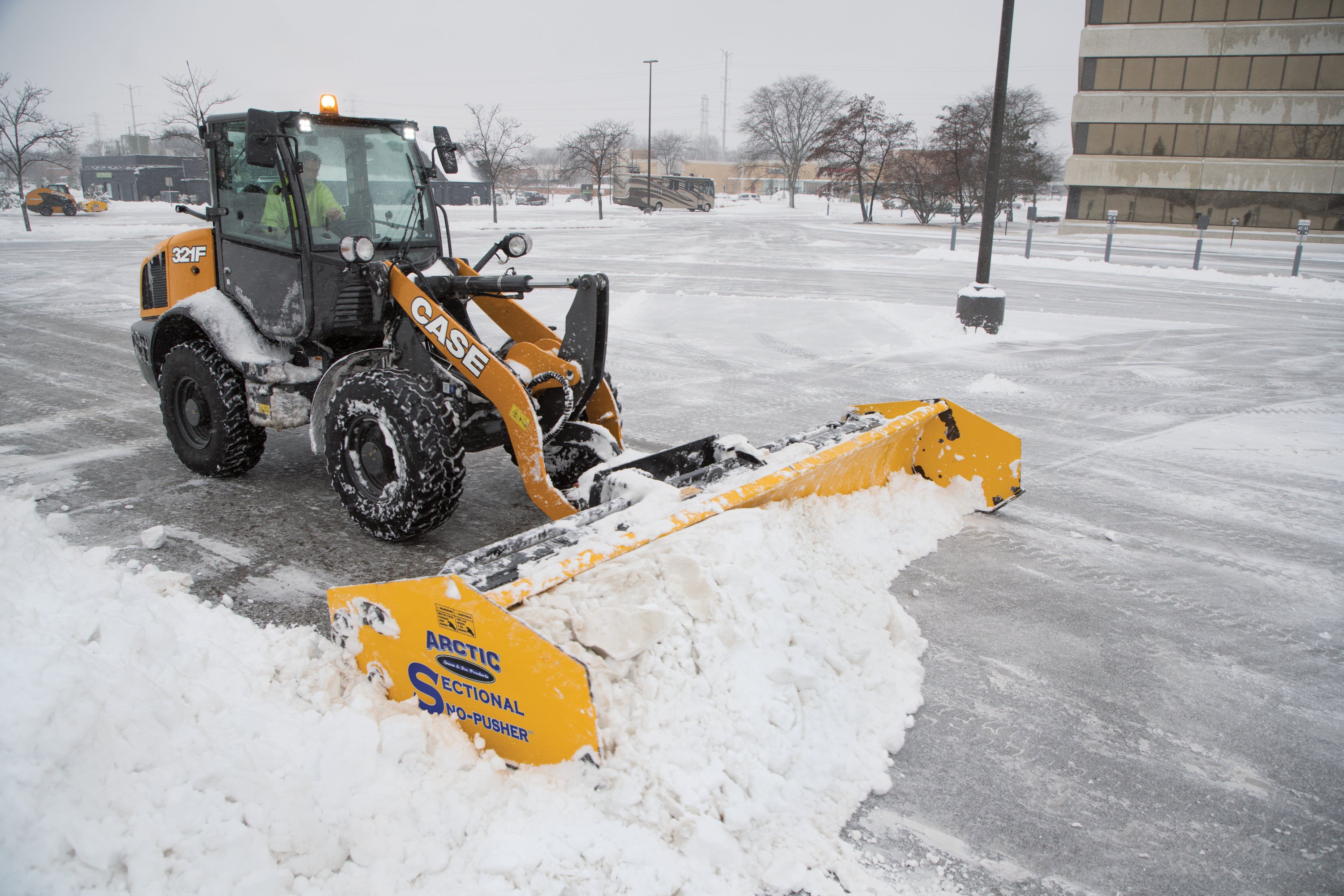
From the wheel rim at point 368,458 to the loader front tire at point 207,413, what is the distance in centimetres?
132

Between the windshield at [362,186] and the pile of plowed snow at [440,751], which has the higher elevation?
the windshield at [362,186]

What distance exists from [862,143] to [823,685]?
46.7m

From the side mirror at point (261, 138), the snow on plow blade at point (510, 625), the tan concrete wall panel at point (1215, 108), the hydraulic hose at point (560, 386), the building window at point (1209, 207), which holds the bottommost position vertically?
the snow on plow blade at point (510, 625)

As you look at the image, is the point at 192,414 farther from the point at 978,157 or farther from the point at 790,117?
the point at 790,117

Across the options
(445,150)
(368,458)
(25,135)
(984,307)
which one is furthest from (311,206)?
(25,135)

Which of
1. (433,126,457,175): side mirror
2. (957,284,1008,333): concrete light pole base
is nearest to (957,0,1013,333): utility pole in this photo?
(957,284,1008,333): concrete light pole base

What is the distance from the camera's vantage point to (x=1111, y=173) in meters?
35.5

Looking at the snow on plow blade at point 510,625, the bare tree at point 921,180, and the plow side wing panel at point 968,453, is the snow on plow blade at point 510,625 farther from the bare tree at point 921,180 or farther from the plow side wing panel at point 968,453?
the bare tree at point 921,180

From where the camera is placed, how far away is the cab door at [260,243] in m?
4.93

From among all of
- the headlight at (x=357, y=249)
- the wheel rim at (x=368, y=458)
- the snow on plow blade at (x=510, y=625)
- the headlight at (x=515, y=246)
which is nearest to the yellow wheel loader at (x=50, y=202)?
the headlight at (x=515, y=246)

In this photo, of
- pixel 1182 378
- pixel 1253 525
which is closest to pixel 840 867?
pixel 1253 525

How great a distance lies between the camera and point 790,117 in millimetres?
72000

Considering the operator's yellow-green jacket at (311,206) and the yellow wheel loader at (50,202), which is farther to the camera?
the yellow wheel loader at (50,202)

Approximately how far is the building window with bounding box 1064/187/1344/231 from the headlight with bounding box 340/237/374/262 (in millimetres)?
37476
